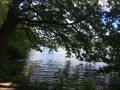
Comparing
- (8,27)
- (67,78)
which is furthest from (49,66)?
(8,27)

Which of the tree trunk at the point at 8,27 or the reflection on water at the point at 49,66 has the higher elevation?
the tree trunk at the point at 8,27

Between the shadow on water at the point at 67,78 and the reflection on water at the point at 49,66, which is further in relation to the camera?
the reflection on water at the point at 49,66

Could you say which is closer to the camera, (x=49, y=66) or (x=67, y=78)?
(x=67, y=78)

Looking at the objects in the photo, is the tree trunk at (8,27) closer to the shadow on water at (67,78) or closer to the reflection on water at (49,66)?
the shadow on water at (67,78)

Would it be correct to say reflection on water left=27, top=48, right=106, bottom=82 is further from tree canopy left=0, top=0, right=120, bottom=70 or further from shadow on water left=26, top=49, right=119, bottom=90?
tree canopy left=0, top=0, right=120, bottom=70

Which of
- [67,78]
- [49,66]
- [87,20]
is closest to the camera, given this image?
[87,20]

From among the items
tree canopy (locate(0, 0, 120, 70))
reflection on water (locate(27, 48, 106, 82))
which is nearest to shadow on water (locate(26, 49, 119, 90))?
reflection on water (locate(27, 48, 106, 82))

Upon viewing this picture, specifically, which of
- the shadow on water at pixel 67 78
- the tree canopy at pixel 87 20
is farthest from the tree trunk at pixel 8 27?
the shadow on water at pixel 67 78

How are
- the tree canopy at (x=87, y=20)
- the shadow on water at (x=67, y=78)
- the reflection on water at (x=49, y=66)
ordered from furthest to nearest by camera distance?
the reflection on water at (x=49, y=66) < the shadow on water at (x=67, y=78) < the tree canopy at (x=87, y=20)

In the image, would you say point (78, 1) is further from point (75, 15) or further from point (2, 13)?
point (2, 13)

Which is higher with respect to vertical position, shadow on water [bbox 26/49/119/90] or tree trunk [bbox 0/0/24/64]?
tree trunk [bbox 0/0/24/64]

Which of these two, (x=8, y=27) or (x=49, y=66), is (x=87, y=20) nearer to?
(x=8, y=27)

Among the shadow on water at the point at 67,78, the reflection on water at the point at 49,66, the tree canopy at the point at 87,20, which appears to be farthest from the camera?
the reflection on water at the point at 49,66

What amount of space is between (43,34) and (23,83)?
3.84 m
